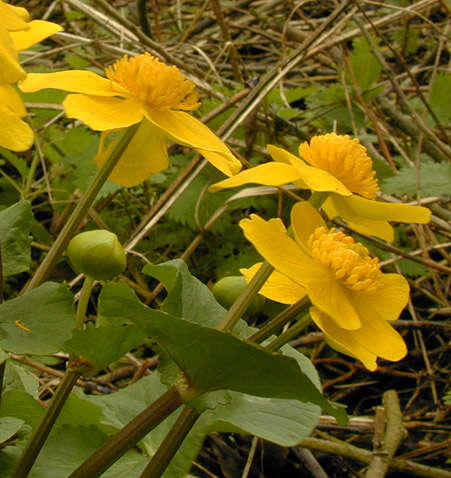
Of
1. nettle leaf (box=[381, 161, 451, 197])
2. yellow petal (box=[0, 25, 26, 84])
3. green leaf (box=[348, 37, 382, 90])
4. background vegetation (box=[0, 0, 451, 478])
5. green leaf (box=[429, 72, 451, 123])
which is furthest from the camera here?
green leaf (box=[348, 37, 382, 90])

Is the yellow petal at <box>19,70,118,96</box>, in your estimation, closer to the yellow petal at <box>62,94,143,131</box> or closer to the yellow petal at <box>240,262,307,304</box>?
the yellow petal at <box>62,94,143,131</box>

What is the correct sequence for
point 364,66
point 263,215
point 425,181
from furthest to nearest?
point 364,66
point 263,215
point 425,181

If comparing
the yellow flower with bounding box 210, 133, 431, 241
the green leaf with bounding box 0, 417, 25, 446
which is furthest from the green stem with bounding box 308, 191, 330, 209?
the green leaf with bounding box 0, 417, 25, 446

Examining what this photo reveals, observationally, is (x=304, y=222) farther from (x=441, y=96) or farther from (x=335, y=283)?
(x=441, y=96)

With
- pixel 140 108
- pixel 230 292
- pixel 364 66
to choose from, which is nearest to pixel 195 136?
pixel 140 108

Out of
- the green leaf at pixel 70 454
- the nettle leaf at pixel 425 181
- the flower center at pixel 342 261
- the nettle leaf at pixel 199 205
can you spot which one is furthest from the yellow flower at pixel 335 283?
the nettle leaf at pixel 199 205

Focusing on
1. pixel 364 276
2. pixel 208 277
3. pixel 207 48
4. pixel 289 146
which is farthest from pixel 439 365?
pixel 207 48
